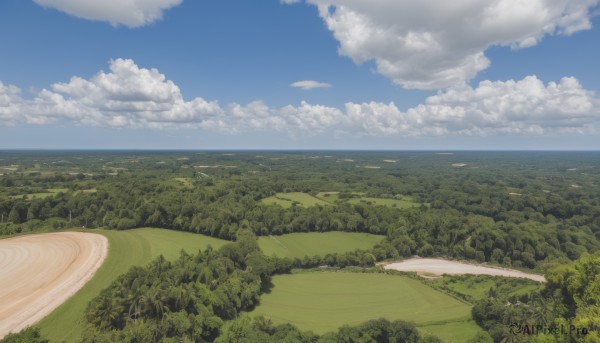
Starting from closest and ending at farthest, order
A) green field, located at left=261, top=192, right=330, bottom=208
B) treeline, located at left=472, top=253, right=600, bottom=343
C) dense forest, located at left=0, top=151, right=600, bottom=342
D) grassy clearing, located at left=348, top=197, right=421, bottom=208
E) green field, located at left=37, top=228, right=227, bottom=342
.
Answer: treeline, located at left=472, top=253, right=600, bottom=343 → dense forest, located at left=0, top=151, right=600, bottom=342 → green field, located at left=37, top=228, right=227, bottom=342 → green field, located at left=261, top=192, right=330, bottom=208 → grassy clearing, located at left=348, top=197, right=421, bottom=208

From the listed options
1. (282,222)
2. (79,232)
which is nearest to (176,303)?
(79,232)

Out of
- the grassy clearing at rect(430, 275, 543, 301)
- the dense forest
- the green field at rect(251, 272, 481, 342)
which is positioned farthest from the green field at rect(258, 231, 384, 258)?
the grassy clearing at rect(430, 275, 543, 301)

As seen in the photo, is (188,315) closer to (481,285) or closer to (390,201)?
(481,285)

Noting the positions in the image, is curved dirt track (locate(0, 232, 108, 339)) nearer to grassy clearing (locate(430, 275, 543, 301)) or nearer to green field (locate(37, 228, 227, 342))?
green field (locate(37, 228, 227, 342))

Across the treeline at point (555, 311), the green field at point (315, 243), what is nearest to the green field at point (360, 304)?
the treeline at point (555, 311)

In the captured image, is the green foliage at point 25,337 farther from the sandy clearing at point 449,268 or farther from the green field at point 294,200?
the green field at point 294,200

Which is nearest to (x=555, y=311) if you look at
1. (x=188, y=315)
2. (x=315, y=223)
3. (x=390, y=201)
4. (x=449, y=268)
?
(x=449, y=268)
